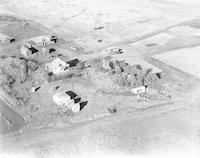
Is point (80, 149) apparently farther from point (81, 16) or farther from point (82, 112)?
point (81, 16)

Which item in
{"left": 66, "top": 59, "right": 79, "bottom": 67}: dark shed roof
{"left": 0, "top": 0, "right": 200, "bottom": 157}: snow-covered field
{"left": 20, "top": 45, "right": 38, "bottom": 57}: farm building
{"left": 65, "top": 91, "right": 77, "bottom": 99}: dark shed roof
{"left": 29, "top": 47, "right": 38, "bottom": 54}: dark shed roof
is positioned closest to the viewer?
{"left": 0, "top": 0, "right": 200, "bottom": 157}: snow-covered field

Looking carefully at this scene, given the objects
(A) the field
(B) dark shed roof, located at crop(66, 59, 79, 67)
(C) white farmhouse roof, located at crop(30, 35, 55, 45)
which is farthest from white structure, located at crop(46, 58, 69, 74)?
(A) the field

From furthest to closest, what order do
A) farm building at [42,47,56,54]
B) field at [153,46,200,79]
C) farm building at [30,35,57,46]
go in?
farm building at [30,35,57,46] < farm building at [42,47,56,54] < field at [153,46,200,79]

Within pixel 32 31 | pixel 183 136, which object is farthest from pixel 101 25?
pixel 183 136

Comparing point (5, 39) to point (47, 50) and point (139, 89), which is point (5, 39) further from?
point (139, 89)

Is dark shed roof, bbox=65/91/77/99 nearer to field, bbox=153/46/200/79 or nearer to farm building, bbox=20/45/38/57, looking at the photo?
farm building, bbox=20/45/38/57

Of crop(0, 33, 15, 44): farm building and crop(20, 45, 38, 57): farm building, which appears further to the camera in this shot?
crop(0, 33, 15, 44): farm building

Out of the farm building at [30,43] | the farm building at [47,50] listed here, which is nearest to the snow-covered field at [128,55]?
the farm building at [47,50]
